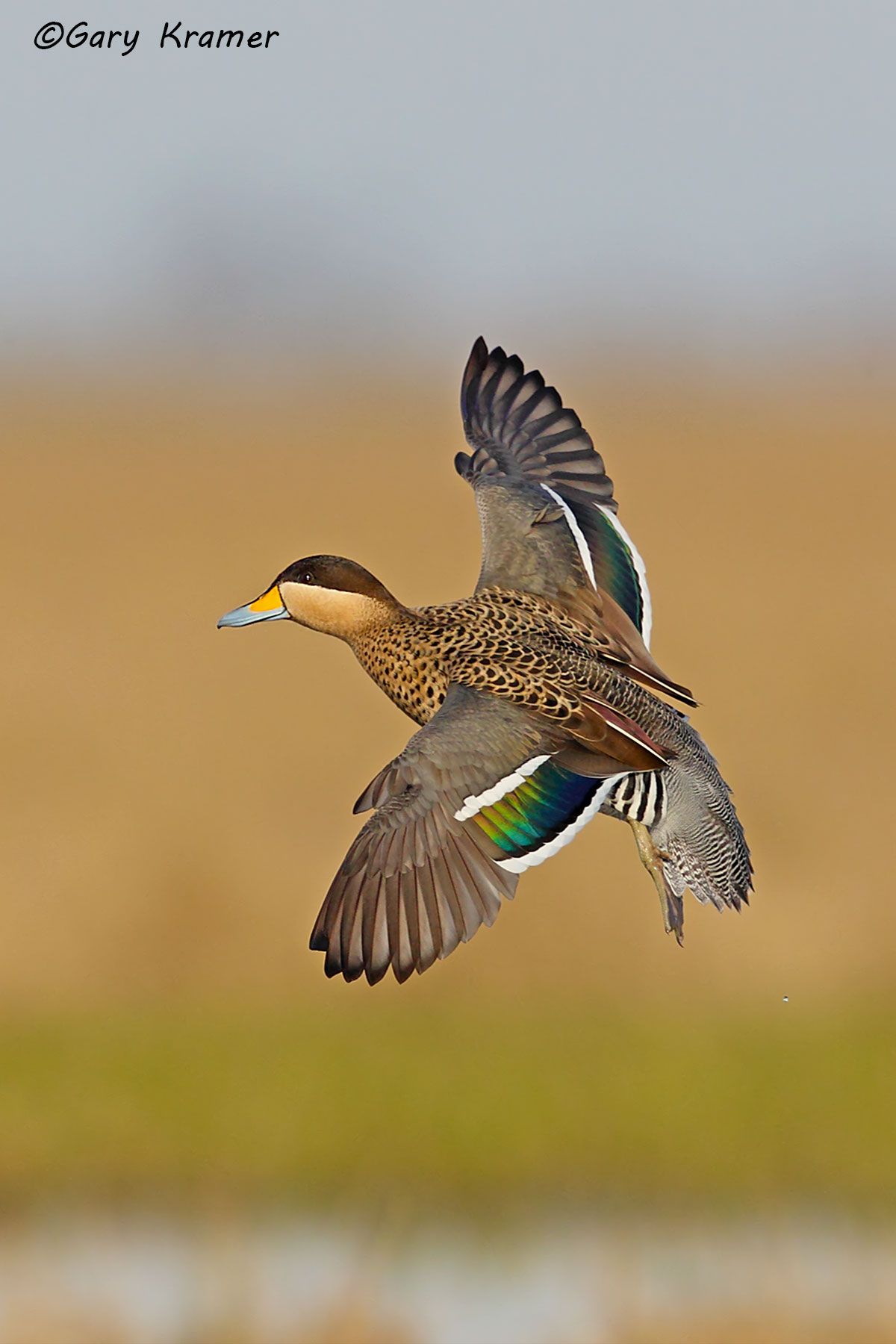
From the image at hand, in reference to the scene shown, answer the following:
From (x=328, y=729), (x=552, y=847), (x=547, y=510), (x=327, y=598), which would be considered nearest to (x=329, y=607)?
(x=327, y=598)

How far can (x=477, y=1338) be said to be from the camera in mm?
9406

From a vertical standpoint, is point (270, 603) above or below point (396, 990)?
above

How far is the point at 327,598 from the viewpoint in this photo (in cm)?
632

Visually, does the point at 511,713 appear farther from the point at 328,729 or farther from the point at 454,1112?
the point at 328,729

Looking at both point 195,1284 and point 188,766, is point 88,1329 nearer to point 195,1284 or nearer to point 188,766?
point 195,1284

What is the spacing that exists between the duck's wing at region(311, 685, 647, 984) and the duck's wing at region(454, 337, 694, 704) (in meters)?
0.55

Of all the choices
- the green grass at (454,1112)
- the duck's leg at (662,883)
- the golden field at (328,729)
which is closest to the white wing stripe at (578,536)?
the duck's leg at (662,883)

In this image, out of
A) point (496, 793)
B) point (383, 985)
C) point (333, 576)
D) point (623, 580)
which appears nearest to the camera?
point (496, 793)

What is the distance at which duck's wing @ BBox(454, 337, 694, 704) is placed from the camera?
6488 mm

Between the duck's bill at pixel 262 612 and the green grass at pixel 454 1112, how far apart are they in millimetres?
5321

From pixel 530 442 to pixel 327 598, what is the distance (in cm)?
91

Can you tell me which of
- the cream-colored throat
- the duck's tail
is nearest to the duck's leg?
the duck's tail

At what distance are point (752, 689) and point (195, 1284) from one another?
6300 mm

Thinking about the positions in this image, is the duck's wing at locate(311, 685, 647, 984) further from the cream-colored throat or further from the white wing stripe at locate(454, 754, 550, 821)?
the cream-colored throat
